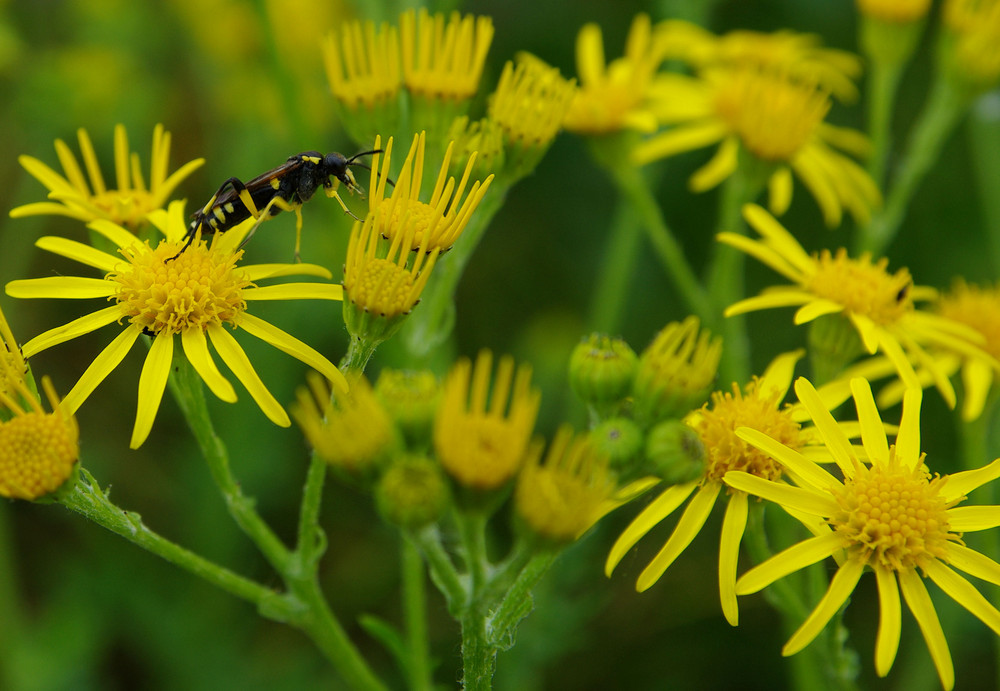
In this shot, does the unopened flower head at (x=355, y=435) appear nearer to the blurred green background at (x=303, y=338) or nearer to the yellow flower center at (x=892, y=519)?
the yellow flower center at (x=892, y=519)

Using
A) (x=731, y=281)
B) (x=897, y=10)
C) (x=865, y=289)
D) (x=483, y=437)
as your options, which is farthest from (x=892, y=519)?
(x=897, y=10)

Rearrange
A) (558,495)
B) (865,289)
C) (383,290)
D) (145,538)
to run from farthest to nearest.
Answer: (865,289), (145,538), (383,290), (558,495)

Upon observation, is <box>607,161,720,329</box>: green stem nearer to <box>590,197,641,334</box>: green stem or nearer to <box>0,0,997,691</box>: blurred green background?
<box>590,197,641,334</box>: green stem

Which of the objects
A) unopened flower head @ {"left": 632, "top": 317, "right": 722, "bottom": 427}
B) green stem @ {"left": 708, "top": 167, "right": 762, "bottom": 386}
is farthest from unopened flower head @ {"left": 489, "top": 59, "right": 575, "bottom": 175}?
green stem @ {"left": 708, "top": 167, "right": 762, "bottom": 386}

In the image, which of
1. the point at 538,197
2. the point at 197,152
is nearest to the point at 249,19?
the point at 197,152

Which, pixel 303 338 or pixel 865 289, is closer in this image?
pixel 865 289

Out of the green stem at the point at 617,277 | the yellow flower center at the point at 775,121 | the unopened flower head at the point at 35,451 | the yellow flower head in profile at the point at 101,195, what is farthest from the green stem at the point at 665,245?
the unopened flower head at the point at 35,451

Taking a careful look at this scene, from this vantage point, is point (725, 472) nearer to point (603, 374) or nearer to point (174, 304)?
point (603, 374)

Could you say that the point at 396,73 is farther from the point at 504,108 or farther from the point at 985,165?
the point at 985,165
